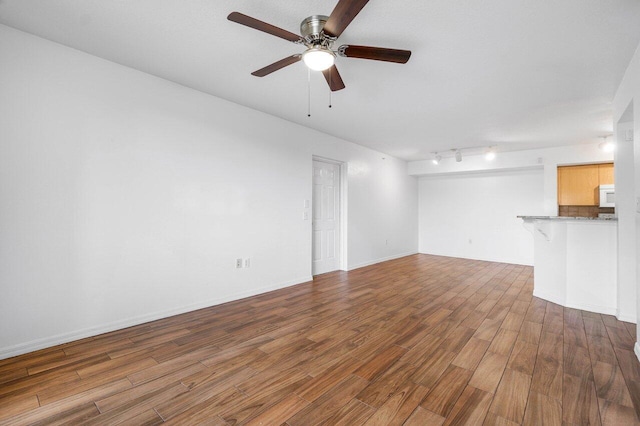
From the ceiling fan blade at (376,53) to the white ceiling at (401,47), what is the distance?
22 cm

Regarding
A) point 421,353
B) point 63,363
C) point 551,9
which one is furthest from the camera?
point 421,353

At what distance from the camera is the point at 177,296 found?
3.12m

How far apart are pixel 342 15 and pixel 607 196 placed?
6.13m

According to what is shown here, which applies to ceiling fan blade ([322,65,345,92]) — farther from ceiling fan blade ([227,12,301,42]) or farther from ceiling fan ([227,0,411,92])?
ceiling fan blade ([227,12,301,42])

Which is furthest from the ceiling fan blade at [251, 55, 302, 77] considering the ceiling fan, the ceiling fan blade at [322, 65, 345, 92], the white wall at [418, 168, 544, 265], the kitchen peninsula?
the white wall at [418, 168, 544, 265]

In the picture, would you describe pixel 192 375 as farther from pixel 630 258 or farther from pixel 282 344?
pixel 630 258

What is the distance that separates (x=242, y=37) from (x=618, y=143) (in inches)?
166

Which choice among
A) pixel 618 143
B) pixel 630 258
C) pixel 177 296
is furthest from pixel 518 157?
pixel 177 296

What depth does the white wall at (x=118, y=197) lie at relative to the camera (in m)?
2.25

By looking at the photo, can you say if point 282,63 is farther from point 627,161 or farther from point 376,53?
point 627,161

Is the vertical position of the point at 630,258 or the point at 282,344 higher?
the point at 630,258

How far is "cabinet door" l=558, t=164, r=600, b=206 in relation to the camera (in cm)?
531

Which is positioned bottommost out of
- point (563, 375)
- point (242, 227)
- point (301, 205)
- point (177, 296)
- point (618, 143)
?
point (563, 375)

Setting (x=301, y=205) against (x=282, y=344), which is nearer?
(x=282, y=344)
